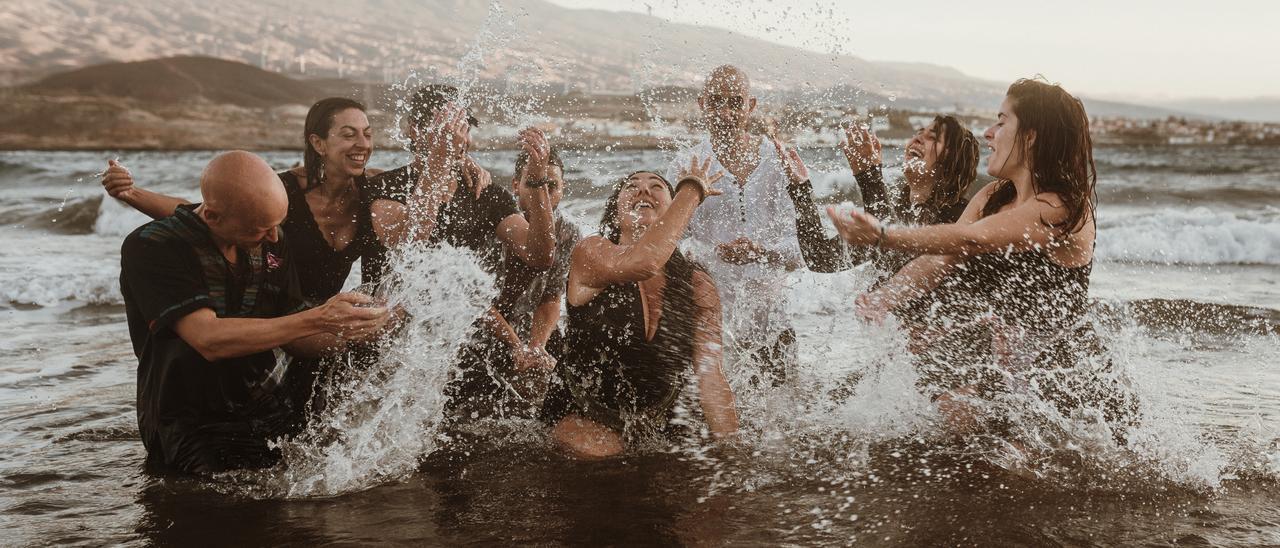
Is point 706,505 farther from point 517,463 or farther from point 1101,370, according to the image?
point 1101,370

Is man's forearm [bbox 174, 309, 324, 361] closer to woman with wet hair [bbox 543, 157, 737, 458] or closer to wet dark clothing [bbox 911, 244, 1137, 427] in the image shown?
woman with wet hair [bbox 543, 157, 737, 458]

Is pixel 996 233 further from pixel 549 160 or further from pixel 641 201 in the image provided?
pixel 549 160

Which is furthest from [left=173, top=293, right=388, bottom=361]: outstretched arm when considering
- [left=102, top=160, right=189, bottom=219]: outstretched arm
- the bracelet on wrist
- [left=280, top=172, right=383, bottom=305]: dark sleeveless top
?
the bracelet on wrist

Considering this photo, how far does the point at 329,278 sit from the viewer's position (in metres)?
4.88

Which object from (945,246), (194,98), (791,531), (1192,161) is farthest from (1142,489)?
(194,98)

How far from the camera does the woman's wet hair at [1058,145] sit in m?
3.89

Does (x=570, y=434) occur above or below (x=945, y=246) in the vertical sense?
below

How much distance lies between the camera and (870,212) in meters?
5.30

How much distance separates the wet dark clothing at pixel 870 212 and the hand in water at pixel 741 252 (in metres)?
0.31

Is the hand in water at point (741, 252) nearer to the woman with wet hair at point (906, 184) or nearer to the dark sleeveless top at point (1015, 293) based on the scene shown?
the woman with wet hair at point (906, 184)

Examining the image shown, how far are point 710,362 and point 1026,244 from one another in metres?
1.54

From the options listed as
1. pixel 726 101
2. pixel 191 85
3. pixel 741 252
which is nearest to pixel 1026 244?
pixel 741 252

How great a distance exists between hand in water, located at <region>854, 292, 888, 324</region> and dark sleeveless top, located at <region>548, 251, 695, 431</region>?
0.94m

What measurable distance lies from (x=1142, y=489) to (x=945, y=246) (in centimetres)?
129
